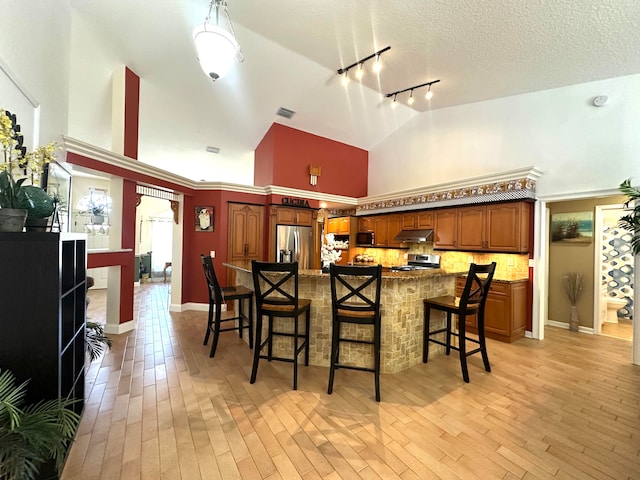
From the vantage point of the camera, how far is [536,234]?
4.16 metres

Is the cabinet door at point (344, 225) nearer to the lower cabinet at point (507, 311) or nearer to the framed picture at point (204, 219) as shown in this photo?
the framed picture at point (204, 219)

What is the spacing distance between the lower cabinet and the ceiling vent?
4.85 meters

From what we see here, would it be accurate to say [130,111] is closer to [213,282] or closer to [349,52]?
[213,282]

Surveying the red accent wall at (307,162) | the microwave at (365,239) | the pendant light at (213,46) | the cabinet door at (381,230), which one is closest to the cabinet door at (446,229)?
the cabinet door at (381,230)

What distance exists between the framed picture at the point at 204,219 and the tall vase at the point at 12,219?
4.05 m

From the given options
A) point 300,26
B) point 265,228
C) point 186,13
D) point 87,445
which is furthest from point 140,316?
point 300,26

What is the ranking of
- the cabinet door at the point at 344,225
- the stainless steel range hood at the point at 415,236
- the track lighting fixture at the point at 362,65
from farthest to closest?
the cabinet door at the point at 344,225 → the stainless steel range hood at the point at 415,236 → the track lighting fixture at the point at 362,65

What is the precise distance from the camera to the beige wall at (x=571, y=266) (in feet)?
14.7

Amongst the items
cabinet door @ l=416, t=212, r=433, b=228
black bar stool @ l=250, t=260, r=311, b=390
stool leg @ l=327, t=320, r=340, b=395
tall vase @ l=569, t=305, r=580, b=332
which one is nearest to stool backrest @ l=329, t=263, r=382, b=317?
stool leg @ l=327, t=320, r=340, b=395

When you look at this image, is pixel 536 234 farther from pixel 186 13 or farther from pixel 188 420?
pixel 186 13

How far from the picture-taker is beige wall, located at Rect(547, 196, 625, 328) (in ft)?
14.7

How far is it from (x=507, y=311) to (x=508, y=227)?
130 cm

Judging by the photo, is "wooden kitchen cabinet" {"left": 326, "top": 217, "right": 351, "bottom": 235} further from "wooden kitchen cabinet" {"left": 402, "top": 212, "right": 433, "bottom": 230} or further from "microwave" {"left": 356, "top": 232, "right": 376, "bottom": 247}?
"wooden kitchen cabinet" {"left": 402, "top": 212, "right": 433, "bottom": 230}

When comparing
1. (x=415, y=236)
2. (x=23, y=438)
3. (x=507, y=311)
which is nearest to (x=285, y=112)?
(x=415, y=236)
